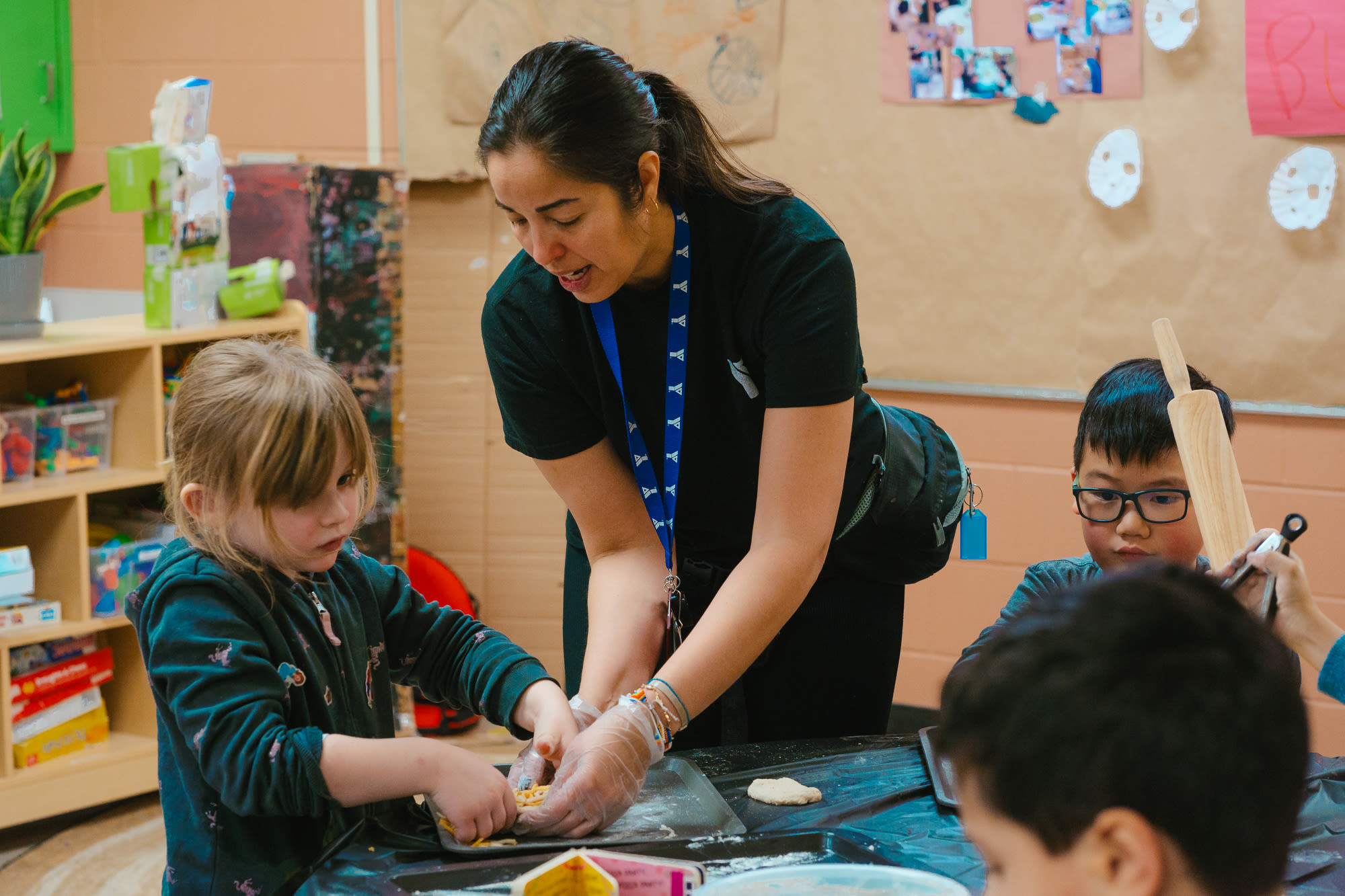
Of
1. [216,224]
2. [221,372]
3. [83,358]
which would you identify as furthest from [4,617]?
[221,372]

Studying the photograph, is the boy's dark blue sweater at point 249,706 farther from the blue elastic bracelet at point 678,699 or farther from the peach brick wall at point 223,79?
the peach brick wall at point 223,79

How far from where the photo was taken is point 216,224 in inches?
106

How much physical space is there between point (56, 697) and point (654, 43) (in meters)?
1.98

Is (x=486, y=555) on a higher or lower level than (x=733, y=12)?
lower

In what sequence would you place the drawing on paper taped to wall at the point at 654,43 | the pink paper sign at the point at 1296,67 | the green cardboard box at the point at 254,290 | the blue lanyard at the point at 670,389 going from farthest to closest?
1. the drawing on paper taped to wall at the point at 654,43
2. the green cardboard box at the point at 254,290
3. the pink paper sign at the point at 1296,67
4. the blue lanyard at the point at 670,389

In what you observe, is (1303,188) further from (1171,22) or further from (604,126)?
(604,126)

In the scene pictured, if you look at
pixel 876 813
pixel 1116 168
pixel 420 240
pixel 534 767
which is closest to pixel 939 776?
pixel 876 813

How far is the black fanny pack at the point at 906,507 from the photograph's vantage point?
1528 millimetres

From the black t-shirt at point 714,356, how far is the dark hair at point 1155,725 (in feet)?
2.26

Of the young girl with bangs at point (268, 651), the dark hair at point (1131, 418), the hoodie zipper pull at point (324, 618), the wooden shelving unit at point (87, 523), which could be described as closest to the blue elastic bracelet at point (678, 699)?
the young girl with bangs at point (268, 651)

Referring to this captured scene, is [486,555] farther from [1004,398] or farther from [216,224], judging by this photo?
[1004,398]

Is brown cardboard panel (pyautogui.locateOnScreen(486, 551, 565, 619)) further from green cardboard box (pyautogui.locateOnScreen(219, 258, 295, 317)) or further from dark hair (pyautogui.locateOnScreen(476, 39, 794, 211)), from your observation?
dark hair (pyautogui.locateOnScreen(476, 39, 794, 211))

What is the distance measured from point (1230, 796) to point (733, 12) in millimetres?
2520

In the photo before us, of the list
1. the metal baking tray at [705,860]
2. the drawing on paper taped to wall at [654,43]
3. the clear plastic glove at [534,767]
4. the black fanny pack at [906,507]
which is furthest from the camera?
the drawing on paper taped to wall at [654,43]
